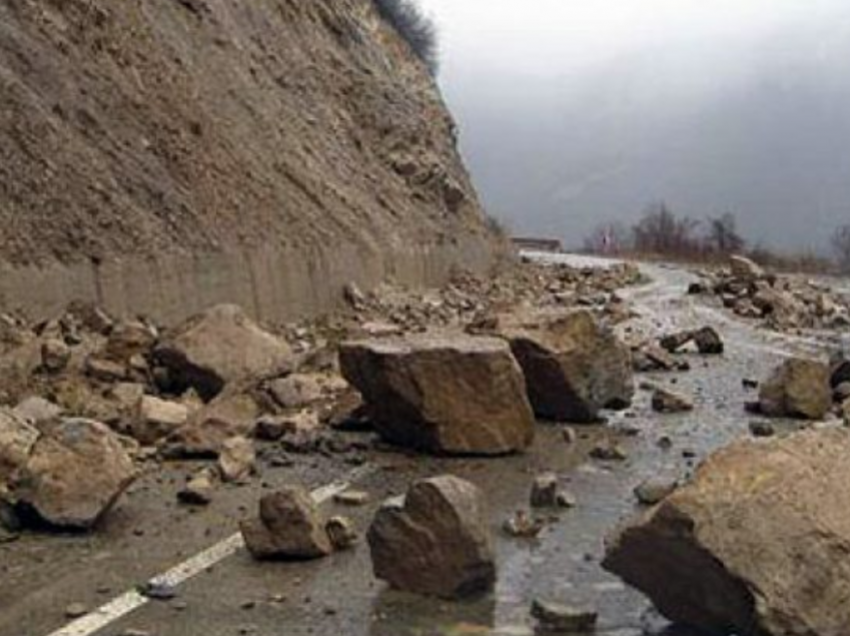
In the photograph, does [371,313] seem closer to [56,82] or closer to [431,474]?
[56,82]

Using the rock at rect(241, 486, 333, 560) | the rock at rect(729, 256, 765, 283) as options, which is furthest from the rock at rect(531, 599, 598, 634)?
the rock at rect(729, 256, 765, 283)

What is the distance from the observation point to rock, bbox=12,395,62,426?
364 inches

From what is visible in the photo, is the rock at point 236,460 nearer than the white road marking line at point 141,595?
No

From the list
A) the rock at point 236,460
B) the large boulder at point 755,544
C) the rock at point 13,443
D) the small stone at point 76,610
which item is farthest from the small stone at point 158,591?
the rock at point 236,460

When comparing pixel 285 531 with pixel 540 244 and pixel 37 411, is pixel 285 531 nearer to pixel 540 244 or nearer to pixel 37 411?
pixel 37 411

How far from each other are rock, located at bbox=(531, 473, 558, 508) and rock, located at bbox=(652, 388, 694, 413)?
4.07 m

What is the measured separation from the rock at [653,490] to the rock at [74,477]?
2947mm

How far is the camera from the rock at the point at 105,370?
11062 mm

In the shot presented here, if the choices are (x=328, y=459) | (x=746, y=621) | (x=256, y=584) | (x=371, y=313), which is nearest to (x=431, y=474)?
(x=328, y=459)

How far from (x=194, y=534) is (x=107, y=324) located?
581cm

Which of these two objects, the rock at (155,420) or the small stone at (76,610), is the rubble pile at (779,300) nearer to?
the rock at (155,420)

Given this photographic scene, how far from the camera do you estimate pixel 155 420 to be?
31.6 feet

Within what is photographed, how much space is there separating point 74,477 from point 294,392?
399 cm

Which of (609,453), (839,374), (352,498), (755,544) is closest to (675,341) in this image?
(839,374)
